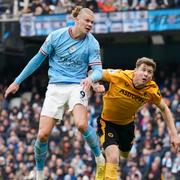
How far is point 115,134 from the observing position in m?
11.8

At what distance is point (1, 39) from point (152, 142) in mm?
8406

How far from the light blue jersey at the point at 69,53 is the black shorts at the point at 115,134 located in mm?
1104

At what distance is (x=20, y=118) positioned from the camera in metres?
24.0

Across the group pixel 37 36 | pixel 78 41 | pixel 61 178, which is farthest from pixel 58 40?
pixel 37 36

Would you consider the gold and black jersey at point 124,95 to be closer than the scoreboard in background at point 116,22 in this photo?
Yes

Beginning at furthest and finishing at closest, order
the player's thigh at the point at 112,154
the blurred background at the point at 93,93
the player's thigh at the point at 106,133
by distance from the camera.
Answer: the blurred background at the point at 93,93 → the player's thigh at the point at 106,133 → the player's thigh at the point at 112,154

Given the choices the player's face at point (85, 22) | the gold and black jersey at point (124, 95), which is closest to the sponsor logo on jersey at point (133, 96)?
the gold and black jersey at point (124, 95)

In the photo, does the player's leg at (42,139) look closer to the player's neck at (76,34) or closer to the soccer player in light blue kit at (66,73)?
the soccer player in light blue kit at (66,73)

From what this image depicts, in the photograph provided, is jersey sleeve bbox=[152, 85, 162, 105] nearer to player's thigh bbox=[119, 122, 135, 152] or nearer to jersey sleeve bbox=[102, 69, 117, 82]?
jersey sleeve bbox=[102, 69, 117, 82]

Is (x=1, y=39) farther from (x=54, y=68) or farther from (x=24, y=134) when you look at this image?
(x=54, y=68)

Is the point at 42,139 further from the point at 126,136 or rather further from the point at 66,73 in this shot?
the point at 126,136

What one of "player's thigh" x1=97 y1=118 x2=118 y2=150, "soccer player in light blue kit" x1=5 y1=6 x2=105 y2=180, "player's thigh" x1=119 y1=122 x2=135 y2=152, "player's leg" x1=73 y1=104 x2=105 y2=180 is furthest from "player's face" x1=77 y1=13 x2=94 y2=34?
"player's thigh" x1=119 y1=122 x2=135 y2=152

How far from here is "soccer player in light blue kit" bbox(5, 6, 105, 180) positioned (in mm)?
10789

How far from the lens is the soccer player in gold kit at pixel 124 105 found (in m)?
10.9
